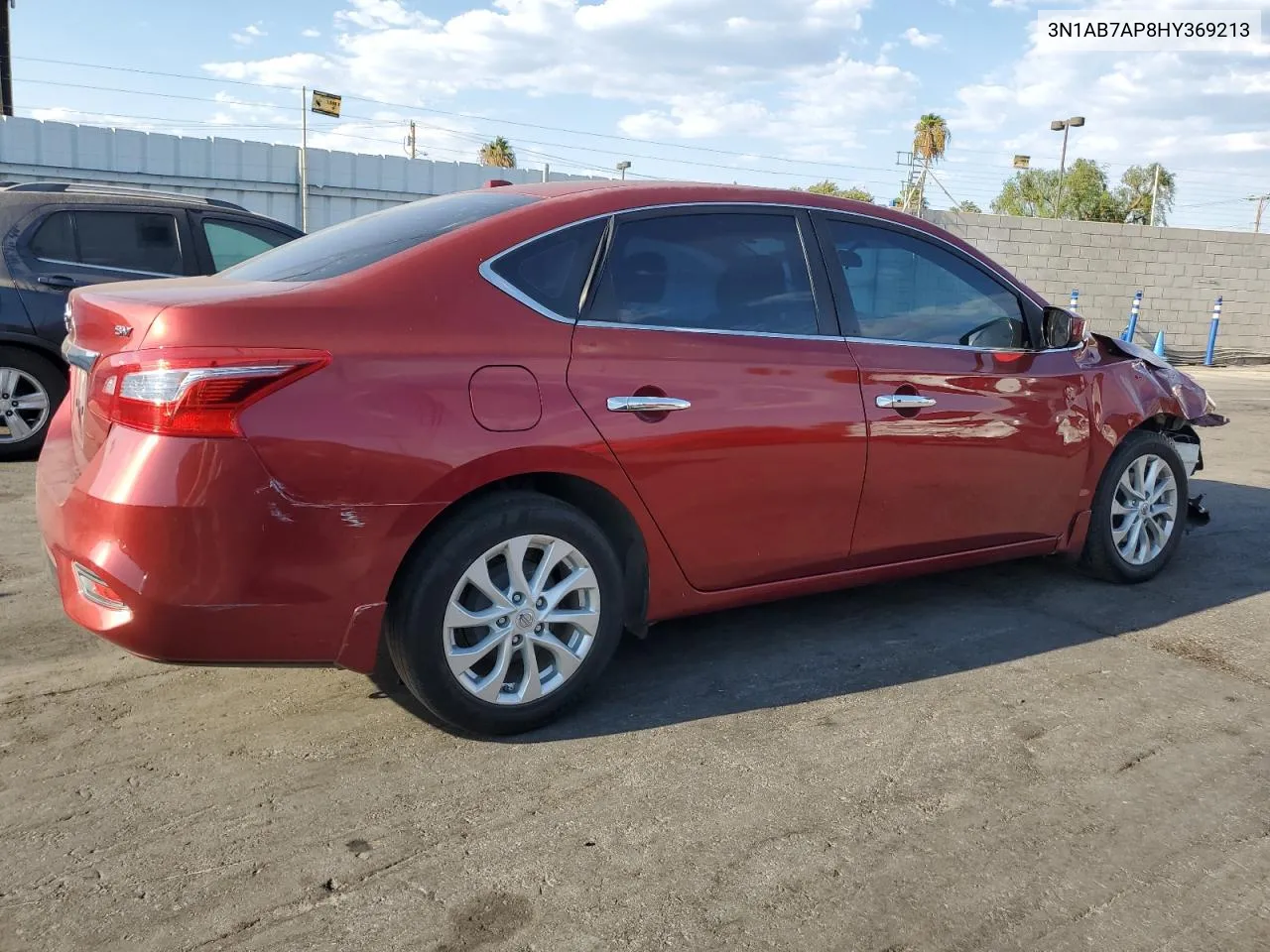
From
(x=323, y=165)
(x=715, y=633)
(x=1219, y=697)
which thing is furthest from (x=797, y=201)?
(x=323, y=165)

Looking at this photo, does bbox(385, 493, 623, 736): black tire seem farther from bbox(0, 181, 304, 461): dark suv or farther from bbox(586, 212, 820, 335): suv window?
bbox(0, 181, 304, 461): dark suv

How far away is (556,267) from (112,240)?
4982 millimetres

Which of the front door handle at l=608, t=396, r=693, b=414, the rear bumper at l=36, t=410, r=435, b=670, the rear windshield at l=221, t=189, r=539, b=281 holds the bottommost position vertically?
the rear bumper at l=36, t=410, r=435, b=670

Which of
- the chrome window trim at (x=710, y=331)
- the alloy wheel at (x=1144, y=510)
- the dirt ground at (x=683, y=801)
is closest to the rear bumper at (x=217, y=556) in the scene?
the dirt ground at (x=683, y=801)

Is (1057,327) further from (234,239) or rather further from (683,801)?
(234,239)

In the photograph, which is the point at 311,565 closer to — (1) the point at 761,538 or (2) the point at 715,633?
(1) the point at 761,538

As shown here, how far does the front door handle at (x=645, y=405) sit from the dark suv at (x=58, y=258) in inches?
190

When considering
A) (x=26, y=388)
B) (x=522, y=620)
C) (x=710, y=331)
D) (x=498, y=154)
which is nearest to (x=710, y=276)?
(x=710, y=331)

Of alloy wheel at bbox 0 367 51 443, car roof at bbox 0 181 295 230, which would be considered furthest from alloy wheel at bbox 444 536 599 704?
car roof at bbox 0 181 295 230

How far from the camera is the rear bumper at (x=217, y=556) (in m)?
2.81

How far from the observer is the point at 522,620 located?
3.29 metres

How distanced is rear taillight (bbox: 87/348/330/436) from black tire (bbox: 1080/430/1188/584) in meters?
3.59

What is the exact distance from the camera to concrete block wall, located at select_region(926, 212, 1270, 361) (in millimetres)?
A: 20703

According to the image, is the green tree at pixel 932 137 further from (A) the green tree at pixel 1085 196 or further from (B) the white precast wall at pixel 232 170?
(B) the white precast wall at pixel 232 170
